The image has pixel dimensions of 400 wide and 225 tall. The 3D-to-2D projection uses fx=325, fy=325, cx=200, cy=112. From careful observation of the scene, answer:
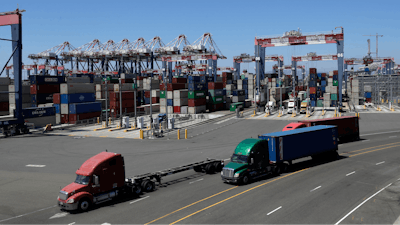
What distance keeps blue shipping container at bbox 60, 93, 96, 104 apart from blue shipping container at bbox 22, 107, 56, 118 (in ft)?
9.19

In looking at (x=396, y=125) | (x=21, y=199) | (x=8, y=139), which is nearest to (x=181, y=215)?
(x=21, y=199)

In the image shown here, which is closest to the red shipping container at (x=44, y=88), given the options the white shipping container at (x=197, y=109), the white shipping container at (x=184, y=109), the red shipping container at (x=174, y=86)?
the red shipping container at (x=174, y=86)

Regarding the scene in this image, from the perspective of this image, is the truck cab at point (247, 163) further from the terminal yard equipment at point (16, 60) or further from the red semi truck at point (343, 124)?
the terminal yard equipment at point (16, 60)

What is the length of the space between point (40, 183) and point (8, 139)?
28.2 meters

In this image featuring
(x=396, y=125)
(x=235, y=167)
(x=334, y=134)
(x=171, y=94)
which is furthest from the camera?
(x=171, y=94)

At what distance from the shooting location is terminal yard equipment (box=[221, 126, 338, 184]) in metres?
22.7

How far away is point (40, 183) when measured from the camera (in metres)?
24.4

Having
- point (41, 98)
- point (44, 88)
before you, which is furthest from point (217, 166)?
point (44, 88)

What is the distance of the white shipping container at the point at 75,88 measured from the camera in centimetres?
6299

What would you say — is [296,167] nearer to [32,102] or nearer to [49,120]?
[49,120]

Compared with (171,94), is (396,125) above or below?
below

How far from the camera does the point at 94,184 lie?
18.6 metres

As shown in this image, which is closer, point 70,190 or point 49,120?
point 70,190

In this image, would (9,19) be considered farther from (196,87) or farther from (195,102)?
(195,102)
